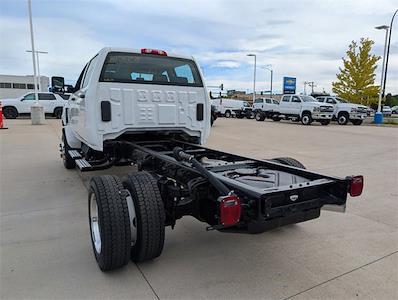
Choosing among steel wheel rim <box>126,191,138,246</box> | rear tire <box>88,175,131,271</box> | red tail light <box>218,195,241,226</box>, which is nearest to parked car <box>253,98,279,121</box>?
steel wheel rim <box>126,191,138,246</box>

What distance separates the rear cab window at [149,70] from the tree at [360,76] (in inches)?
1181

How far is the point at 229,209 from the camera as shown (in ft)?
7.69

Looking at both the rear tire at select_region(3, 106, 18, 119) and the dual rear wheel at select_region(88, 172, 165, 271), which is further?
the rear tire at select_region(3, 106, 18, 119)

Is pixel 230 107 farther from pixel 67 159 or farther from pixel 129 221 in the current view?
pixel 129 221

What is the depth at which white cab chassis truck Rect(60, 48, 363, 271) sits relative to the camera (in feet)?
8.75

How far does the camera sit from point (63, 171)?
698 cm

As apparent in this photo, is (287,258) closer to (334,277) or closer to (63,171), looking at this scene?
(334,277)

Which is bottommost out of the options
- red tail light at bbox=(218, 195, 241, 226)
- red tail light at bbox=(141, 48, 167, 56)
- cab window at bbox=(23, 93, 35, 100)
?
red tail light at bbox=(218, 195, 241, 226)

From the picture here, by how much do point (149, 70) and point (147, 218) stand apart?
2851 millimetres

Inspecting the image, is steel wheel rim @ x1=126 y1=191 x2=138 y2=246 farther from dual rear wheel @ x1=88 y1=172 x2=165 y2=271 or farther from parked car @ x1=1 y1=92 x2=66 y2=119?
parked car @ x1=1 y1=92 x2=66 y2=119

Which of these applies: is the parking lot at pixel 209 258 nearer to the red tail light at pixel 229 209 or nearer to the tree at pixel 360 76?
the red tail light at pixel 229 209

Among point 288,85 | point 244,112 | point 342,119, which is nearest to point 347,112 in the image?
point 342,119

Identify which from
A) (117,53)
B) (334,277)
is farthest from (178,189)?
(117,53)

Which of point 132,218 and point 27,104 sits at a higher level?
point 27,104
